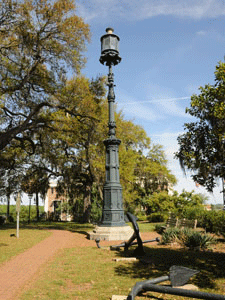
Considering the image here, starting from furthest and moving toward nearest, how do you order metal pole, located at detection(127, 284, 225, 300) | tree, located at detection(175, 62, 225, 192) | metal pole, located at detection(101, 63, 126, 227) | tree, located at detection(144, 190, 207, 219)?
tree, located at detection(144, 190, 207, 219) → metal pole, located at detection(101, 63, 126, 227) → tree, located at detection(175, 62, 225, 192) → metal pole, located at detection(127, 284, 225, 300)

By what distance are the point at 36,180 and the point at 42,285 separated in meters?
A: 25.4

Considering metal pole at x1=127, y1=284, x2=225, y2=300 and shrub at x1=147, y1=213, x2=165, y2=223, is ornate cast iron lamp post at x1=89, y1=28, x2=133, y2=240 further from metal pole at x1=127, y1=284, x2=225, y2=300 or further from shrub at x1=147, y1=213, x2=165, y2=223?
shrub at x1=147, y1=213, x2=165, y2=223

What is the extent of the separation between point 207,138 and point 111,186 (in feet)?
20.0

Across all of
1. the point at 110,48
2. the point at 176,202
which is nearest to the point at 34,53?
the point at 110,48

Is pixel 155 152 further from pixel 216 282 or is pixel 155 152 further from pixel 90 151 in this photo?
pixel 216 282

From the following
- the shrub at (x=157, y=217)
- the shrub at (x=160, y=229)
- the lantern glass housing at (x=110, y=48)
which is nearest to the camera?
the lantern glass housing at (x=110, y=48)

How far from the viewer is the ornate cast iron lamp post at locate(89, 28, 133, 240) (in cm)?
1396

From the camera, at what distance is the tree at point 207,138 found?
9.59 metres

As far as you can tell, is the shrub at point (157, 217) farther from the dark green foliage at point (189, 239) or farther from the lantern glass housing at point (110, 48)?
the lantern glass housing at point (110, 48)

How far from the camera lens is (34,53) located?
16.9m

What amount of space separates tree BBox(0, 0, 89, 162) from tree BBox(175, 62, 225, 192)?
9.57m

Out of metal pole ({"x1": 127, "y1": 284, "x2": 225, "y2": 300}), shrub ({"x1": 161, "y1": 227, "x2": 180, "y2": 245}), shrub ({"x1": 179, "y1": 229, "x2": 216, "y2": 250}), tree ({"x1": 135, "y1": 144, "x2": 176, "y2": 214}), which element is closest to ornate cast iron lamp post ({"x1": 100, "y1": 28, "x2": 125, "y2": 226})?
shrub ({"x1": 161, "y1": 227, "x2": 180, "y2": 245})

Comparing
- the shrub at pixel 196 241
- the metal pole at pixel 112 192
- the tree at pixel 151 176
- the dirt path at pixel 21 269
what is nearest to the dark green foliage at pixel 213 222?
the shrub at pixel 196 241

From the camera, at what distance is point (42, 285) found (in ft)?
19.8
